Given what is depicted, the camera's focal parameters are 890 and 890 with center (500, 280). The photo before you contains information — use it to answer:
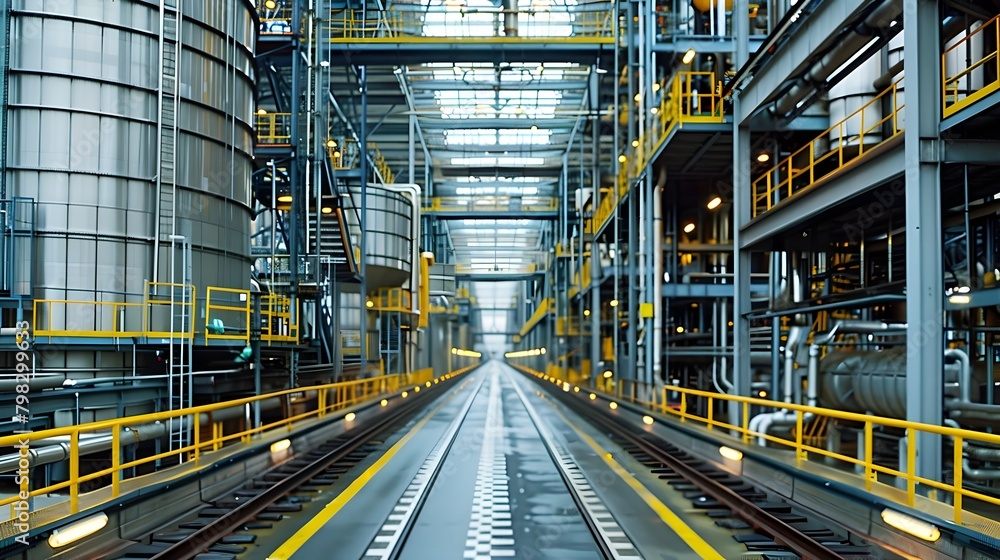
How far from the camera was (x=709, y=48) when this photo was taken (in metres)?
24.3

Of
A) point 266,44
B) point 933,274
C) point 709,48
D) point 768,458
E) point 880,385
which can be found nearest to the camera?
point 933,274

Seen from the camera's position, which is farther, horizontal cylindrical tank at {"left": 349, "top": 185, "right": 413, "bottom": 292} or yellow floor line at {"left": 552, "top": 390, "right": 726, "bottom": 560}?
horizontal cylindrical tank at {"left": 349, "top": 185, "right": 413, "bottom": 292}

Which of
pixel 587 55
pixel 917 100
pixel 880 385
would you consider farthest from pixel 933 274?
pixel 587 55

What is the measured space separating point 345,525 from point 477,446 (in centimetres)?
836

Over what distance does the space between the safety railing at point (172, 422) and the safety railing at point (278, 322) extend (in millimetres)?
1403

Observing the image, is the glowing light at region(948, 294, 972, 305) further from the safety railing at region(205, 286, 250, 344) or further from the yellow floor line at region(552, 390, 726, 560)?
the safety railing at region(205, 286, 250, 344)

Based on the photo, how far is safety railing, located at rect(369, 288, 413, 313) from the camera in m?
40.5

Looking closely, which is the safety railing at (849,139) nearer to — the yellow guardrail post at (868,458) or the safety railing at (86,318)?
the yellow guardrail post at (868,458)

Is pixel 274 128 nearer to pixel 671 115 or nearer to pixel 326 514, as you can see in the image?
pixel 671 115

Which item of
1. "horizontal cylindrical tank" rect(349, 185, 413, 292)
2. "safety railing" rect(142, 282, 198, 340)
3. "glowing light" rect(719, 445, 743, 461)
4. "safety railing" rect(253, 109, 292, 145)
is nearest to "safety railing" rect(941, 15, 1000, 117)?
"glowing light" rect(719, 445, 743, 461)

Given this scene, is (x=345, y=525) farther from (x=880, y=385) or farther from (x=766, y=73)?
(x=766, y=73)

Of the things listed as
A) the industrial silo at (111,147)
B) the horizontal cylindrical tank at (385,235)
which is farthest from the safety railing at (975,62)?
the horizontal cylindrical tank at (385,235)

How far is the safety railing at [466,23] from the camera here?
32219mm

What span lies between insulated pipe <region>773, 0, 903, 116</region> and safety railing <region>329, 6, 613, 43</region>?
15.2 metres
